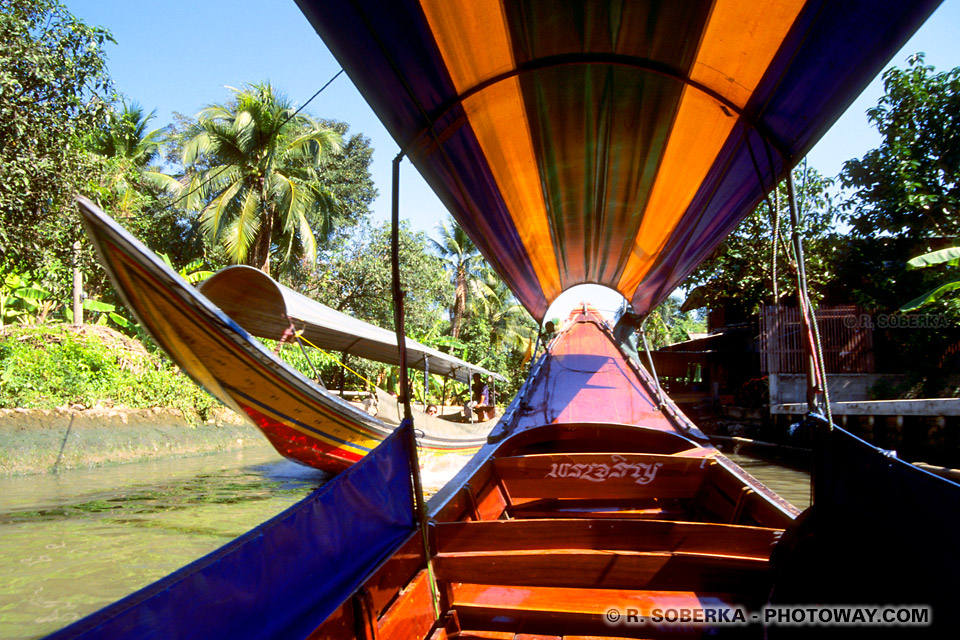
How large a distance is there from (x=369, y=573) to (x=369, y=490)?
26 centimetres

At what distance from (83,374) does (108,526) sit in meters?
5.79

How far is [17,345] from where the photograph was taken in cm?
913

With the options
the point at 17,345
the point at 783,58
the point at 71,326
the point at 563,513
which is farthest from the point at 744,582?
the point at 71,326

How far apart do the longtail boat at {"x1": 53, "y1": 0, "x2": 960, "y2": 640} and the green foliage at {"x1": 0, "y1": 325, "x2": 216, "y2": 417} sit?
8914 millimetres

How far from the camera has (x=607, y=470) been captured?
3355 mm

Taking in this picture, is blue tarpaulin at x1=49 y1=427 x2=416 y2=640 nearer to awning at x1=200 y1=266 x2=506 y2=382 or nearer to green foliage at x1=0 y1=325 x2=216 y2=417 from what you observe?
awning at x1=200 y1=266 x2=506 y2=382

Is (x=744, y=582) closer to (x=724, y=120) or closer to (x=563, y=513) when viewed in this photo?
(x=563, y=513)

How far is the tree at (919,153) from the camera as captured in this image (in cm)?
1048

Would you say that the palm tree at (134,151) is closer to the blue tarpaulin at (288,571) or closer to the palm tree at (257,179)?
the palm tree at (257,179)

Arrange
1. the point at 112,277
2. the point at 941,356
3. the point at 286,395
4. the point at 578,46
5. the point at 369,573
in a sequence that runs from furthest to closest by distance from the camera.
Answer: the point at 941,356 → the point at 286,395 → the point at 112,277 → the point at 578,46 → the point at 369,573

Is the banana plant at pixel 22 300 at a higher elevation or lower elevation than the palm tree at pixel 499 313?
lower

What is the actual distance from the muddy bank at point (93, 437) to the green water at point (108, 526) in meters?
0.36

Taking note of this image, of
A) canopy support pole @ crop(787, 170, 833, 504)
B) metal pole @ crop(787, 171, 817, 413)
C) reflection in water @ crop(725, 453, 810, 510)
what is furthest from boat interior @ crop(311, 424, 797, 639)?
reflection in water @ crop(725, 453, 810, 510)

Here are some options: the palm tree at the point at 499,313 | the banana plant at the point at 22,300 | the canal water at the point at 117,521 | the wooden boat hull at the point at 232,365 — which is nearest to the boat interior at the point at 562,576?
the wooden boat hull at the point at 232,365
